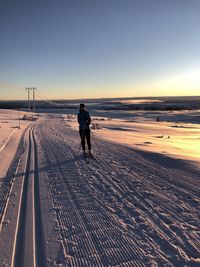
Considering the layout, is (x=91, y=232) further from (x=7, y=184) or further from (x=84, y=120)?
(x=84, y=120)

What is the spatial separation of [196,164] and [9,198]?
19.3 ft

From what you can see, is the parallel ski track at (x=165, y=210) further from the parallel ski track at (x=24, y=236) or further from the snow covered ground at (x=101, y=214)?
the parallel ski track at (x=24, y=236)

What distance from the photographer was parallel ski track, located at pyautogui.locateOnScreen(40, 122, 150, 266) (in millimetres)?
3926

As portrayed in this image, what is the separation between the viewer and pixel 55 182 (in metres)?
7.85

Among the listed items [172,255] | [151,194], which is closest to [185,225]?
[172,255]

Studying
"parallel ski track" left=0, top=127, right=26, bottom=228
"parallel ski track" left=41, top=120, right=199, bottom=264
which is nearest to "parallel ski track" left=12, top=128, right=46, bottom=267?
"parallel ski track" left=0, top=127, right=26, bottom=228

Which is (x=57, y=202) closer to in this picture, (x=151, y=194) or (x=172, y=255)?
(x=151, y=194)

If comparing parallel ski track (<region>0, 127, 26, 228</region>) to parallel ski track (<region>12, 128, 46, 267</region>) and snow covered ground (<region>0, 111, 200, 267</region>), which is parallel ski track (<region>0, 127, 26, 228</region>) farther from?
parallel ski track (<region>12, 128, 46, 267</region>)

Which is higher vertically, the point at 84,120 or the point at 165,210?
the point at 84,120

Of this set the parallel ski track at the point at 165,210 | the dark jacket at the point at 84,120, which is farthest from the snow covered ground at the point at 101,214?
the dark jacket at the point at 84,120

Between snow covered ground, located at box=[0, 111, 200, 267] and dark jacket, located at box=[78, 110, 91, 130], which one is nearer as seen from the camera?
snow covered ground, located at box=[0, 111, 200, 267]

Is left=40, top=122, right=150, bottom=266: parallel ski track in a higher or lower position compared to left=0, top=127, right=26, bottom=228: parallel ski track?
higher

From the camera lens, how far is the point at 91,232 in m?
4.76

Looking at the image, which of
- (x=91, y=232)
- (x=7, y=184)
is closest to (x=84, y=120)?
(x=7, y=184)
